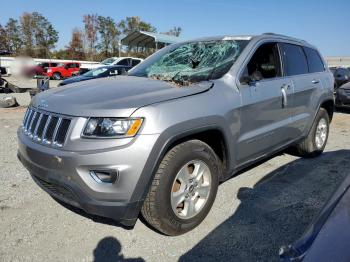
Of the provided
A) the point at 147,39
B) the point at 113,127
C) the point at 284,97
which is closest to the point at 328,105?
the point at 284,97

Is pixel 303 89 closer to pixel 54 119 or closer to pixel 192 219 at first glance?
pixel 192 219

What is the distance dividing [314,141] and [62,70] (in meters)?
29.0

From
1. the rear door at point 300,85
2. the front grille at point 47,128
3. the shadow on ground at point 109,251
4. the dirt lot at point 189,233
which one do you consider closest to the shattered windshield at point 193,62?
the rear door at point 300,85

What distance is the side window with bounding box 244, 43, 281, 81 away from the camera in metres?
3.81

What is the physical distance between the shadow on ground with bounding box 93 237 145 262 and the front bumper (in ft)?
0.97

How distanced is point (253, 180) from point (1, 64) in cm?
1733

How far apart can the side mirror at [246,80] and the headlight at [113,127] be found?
1.39 meters

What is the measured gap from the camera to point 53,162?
278 cm

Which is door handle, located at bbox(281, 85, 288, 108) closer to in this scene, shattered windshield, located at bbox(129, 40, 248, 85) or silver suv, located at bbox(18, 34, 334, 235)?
silver suv, located at bbox(18, 34, 334, 235)

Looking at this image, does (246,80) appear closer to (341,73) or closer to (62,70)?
(341,73)

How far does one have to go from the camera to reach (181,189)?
3.08 meters

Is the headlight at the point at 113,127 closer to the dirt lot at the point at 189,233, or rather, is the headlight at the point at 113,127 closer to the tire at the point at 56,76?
the dirt lot at the point at 189,233

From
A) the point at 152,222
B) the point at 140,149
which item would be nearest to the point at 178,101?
the point at 140,149

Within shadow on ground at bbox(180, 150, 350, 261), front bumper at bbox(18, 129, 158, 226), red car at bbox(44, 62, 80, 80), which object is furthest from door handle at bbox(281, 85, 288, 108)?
red car at bbox(44, 62, 80, 80)
